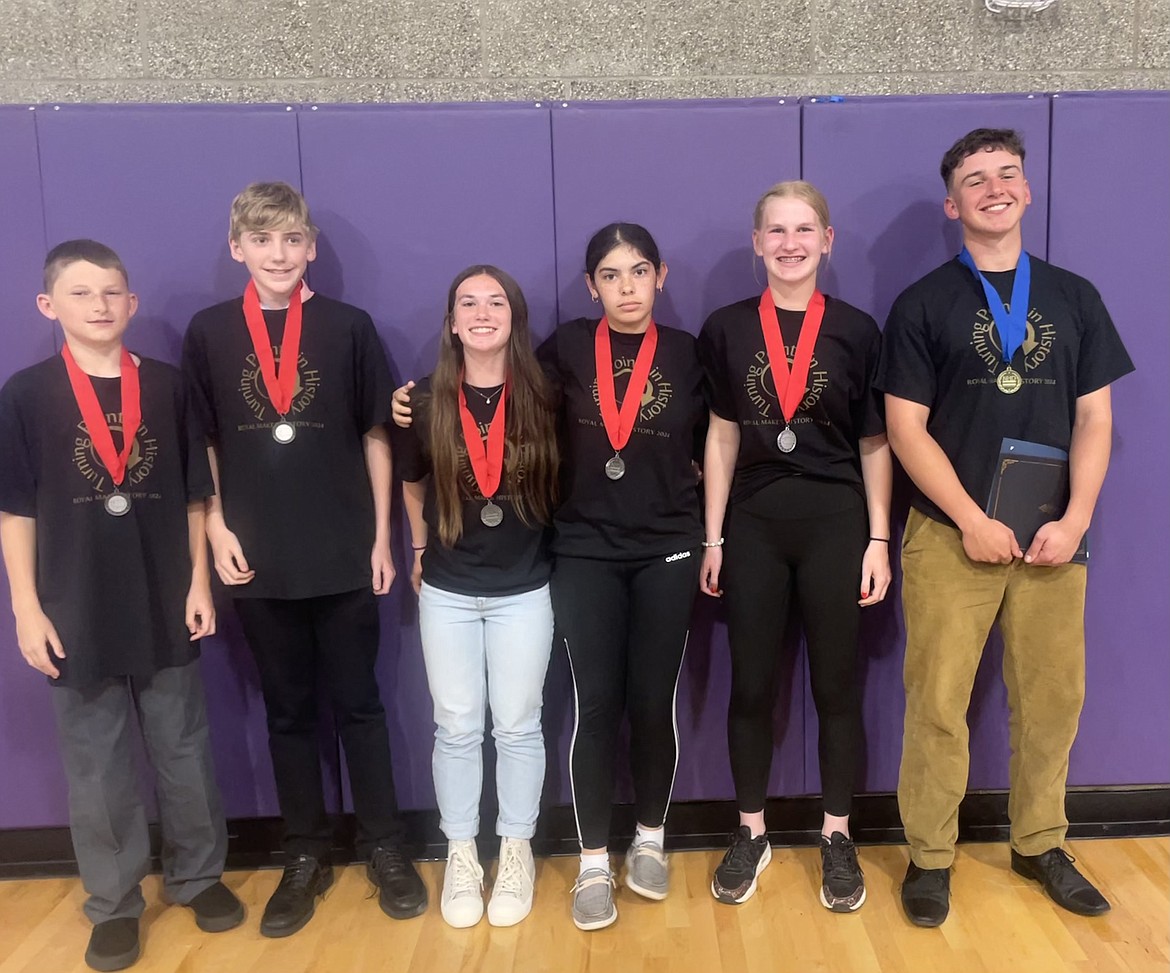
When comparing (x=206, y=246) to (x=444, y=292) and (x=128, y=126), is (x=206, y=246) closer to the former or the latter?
(x=128, y=126)

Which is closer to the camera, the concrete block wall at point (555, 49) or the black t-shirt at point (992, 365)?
the black t-shirt at point (992, 365)

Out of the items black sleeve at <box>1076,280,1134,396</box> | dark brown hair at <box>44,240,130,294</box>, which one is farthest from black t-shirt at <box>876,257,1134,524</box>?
dark brown hair at <box>44,240,130,294</box>

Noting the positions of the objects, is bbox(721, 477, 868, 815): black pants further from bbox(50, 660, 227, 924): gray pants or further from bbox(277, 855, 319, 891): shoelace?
bbox(50, 660, 227, 924): gray pants

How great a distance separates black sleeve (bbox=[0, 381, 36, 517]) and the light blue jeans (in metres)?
1.01

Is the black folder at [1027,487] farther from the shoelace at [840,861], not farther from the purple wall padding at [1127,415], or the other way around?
the shoelace at [840,861]

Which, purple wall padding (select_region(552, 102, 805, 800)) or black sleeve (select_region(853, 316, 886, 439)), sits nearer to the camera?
black sleeve (select_region(853, 316, 886, 439))

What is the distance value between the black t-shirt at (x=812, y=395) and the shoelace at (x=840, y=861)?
1.01 m

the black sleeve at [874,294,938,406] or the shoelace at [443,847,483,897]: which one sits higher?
the black sleeve at [874,294,938,406]

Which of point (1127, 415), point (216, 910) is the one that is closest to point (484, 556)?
point (216, 910)

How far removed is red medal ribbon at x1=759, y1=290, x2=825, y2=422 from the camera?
2230 millimetres

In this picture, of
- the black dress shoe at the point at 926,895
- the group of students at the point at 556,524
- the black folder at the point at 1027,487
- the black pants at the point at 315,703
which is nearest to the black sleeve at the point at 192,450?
the group of students at the point at 556,524

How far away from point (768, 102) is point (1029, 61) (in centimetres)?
111

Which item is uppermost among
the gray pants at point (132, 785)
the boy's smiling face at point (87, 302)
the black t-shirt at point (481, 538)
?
the boy's smiling face at point (87, 302)

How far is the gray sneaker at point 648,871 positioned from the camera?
2.33 meters
